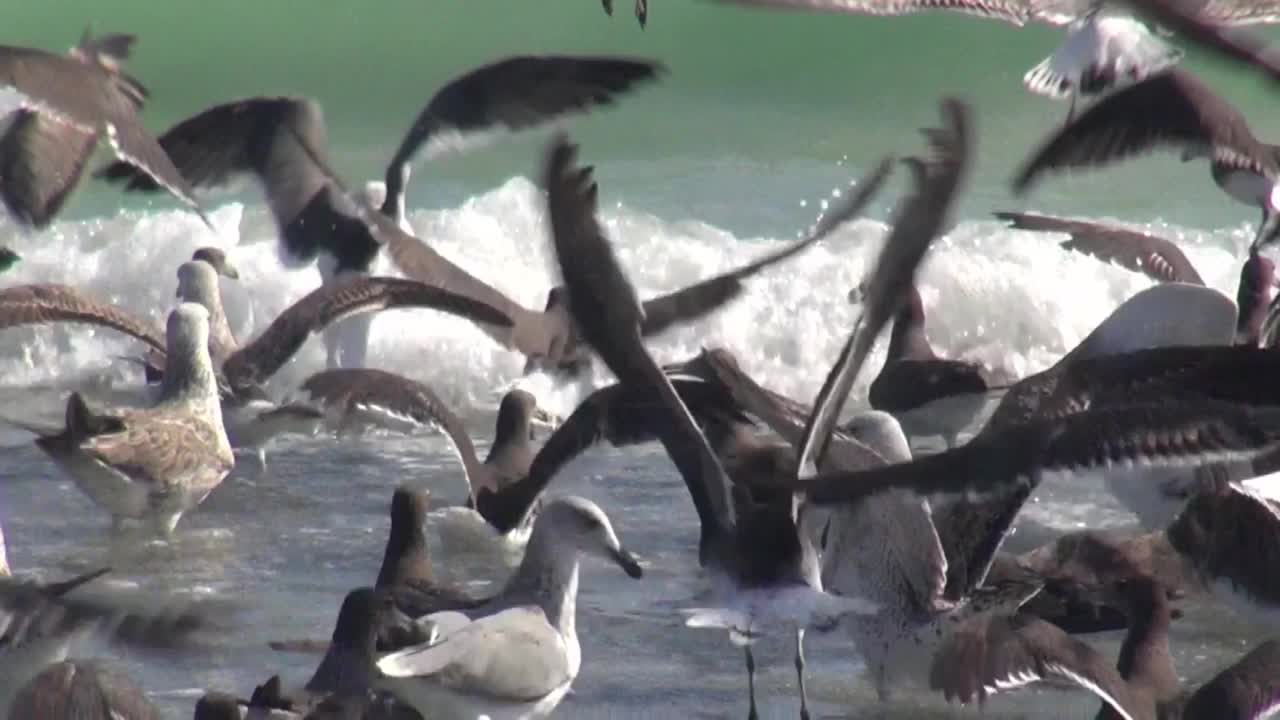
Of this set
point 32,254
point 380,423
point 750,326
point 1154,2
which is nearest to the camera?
point 1154,2

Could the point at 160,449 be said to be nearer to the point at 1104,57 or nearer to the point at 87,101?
the point at 87,101

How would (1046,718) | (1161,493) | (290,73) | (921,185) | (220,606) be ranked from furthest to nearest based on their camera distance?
(290,73) → (1161,493) → (1046,718) → (921,185) → (220,606)

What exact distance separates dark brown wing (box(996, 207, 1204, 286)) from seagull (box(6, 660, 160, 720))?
4.77 metres

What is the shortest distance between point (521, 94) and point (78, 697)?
447 cm

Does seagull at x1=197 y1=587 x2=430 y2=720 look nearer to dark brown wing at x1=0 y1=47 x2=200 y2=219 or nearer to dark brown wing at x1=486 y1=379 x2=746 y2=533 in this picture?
dark brown wing at x1=486 y1=379 x2=746 y2=533

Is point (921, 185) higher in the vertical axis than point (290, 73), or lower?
higher

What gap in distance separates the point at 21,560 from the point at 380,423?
50.8 inches

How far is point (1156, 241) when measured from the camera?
8.55m

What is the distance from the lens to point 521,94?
8.39m

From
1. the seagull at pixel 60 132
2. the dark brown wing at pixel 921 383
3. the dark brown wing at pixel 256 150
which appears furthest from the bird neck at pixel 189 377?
the dark brown wing at pixel 921 383

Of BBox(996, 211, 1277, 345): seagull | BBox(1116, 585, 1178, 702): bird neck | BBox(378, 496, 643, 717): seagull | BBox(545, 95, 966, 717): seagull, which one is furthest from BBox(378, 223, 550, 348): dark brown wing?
BBox(1116, 585, 1178, 702): bird neck

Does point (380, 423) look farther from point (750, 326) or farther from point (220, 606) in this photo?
point (220, 606)

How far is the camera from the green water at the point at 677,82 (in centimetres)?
1541

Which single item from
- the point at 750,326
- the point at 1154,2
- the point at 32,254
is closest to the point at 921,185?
the point at 1154,2
